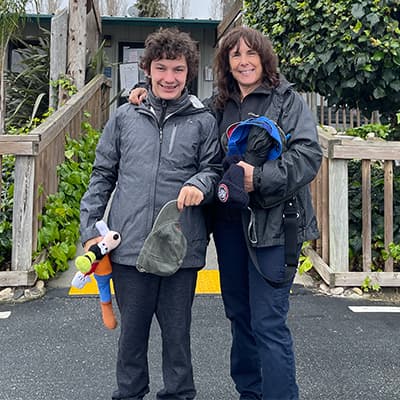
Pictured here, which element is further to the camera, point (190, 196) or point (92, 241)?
point (92, 241)

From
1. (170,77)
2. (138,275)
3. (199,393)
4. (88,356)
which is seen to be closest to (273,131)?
(170,77)

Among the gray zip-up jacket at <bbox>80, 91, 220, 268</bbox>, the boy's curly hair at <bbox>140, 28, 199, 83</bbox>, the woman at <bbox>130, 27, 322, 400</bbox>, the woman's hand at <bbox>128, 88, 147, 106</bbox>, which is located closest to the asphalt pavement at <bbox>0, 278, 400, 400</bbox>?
the woman at <bbox>130, 27, 322, 400</bbox>

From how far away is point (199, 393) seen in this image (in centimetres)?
267

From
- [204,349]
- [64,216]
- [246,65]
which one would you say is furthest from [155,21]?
[246,65]

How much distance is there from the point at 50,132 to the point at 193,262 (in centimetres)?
301

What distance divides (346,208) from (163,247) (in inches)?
99.7

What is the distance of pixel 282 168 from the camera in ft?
6.85

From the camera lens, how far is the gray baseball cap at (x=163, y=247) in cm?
210

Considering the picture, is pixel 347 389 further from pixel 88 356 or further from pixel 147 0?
pixel 147 0

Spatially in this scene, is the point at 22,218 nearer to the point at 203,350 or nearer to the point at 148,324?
the point at 203,350

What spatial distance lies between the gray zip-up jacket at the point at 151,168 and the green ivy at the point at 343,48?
2.61 m

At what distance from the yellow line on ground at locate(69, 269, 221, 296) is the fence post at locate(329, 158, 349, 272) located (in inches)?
37.7

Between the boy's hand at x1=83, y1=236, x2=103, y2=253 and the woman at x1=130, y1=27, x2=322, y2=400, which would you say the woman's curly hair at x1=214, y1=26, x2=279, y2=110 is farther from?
the boy's hand at x1=83, y1=236, x2=103, y2=253

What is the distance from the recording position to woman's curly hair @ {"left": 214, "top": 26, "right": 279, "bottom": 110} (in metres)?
2.23
